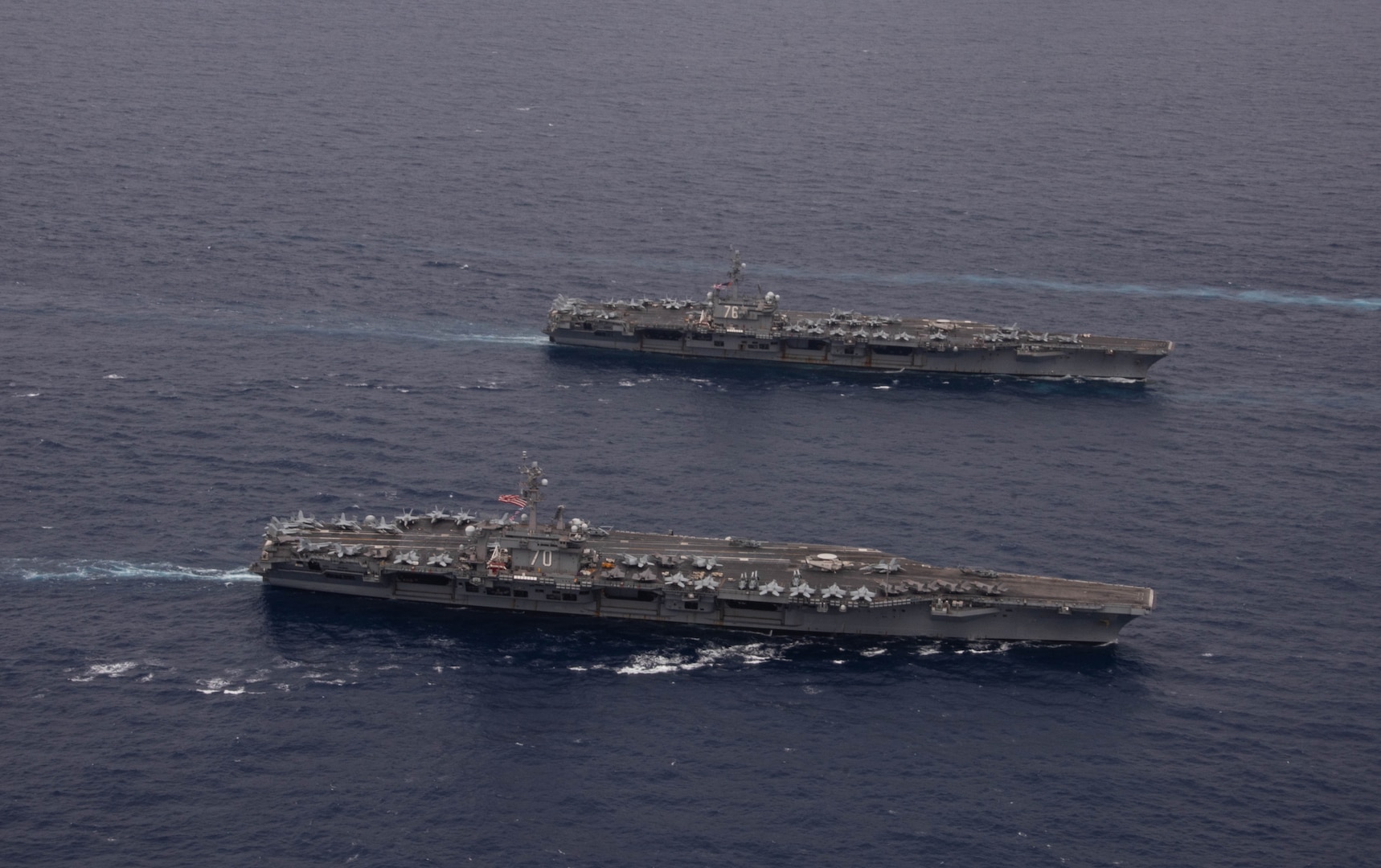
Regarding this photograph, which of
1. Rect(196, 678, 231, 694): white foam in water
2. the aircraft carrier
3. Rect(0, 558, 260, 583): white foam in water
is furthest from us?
Rect(0, 558, 260, 583): white foam in water

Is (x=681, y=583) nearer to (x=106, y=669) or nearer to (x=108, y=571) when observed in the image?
(x=106, y=669)

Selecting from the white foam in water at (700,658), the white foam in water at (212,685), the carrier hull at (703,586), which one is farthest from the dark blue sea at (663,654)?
the carrier hull at (703,586)

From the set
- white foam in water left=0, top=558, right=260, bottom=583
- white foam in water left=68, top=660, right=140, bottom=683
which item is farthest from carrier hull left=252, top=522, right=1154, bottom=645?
white foam in water left=68, top=660, right=140, bottom=683

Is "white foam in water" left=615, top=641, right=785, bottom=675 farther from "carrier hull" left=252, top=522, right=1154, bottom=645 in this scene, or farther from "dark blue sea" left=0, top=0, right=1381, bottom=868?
"carrier hull" left=252, top=522, right=1154, bottom=645

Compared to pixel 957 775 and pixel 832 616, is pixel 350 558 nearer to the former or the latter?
pixel 832 616

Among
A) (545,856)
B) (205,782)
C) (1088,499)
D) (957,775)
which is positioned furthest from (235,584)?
(1088,499)

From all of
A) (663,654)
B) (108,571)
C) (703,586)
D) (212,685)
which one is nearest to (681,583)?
(703,586)

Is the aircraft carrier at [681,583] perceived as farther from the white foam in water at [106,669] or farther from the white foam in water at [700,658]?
the white foam in water at [106,669]
